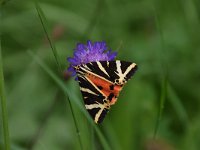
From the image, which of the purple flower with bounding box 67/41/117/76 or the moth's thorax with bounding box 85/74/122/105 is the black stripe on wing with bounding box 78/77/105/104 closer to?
the moth's thorax with bounding box 85/74/122/105

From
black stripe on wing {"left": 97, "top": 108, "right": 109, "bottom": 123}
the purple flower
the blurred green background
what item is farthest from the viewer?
the blurred green background

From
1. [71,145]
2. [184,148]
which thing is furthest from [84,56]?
[71,145]

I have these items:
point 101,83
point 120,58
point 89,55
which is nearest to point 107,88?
point 101,83

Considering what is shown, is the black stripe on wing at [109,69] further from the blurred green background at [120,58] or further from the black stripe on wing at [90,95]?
the blurred green background at [120,58]

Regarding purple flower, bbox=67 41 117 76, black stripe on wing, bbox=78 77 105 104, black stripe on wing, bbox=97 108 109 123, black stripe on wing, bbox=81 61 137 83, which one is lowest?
black stripe on wing, bbox=97 108 109 123

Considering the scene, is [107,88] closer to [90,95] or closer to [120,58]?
[90,95]

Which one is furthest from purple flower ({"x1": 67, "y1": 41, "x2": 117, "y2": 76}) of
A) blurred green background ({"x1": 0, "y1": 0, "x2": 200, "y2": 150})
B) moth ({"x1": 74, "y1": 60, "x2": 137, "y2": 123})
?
blurred green background ({"x1": 0, "y1": 0, "x2": 200, "y2": 150})
